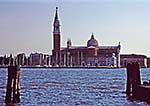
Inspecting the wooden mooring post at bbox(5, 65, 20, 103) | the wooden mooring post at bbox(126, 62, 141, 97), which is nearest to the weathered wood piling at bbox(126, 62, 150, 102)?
the wooden mooring post at bbox(126, 62, 141, 97)

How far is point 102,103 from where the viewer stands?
46.6 metres

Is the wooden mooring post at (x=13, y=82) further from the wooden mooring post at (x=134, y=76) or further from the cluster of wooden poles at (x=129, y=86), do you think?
the wooden mooring post at (x=134, y=76)

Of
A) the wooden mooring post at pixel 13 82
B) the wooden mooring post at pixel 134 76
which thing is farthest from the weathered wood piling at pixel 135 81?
the wooden mooring post at pixel 13 82

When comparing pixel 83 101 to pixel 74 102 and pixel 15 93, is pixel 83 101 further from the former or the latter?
pixel 15 93

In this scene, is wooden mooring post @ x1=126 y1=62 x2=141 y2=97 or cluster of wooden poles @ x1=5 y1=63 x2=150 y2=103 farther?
wooden mooring post @ x1=126 y1=62 x2=141 y2=97

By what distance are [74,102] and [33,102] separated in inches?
139

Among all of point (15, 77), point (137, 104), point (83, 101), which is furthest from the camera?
point (83, 101)

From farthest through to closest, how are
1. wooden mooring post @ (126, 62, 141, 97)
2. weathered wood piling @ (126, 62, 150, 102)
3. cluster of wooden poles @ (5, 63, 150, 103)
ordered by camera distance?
wooden mooring post @ (126, 62, 141, 97) → weathered wood piling @ (126, 62, 150, 102) → cluster of wooden poles @ (5, 63, 150, 103)

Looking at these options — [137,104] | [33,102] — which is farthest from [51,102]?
[137,104]

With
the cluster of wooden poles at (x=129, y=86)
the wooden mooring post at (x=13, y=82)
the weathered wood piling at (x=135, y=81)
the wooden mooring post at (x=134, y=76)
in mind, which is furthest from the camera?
the wooden mooring post at (x=134, y=76)

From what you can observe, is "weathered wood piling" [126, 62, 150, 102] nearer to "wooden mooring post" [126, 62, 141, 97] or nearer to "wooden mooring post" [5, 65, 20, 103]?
"wooden mooring post" [126, 62, 141, 97]

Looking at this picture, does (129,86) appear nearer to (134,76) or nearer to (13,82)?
(134,76)

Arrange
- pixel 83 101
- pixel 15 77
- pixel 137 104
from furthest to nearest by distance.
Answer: pixel 83 101 < pixel 137 104 < pixel 15 77

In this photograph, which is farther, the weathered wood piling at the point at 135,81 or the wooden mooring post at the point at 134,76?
the wooden mooring post at the point at 134,76
